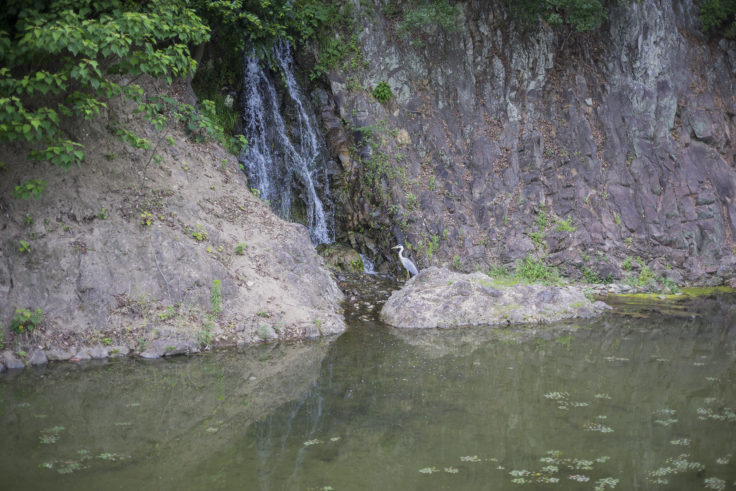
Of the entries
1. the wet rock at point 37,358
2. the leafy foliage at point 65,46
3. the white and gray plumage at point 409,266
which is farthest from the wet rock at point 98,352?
the white and gray plumage at point 409,266

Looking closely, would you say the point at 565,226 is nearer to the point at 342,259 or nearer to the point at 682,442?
the point at 342,259

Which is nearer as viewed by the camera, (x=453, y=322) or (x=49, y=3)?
(x=49, y=3)

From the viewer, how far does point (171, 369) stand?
8234mm

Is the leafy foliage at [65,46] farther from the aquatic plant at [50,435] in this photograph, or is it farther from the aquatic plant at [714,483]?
the aquatic plant at [714,483]

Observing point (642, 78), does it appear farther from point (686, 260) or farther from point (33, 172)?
point (33, 172)

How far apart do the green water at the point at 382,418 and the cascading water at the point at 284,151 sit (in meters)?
6.15

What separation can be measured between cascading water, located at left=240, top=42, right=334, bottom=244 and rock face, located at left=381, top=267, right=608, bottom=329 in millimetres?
4143

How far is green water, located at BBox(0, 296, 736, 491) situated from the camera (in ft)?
16.6

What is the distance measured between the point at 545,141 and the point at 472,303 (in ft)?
26.1

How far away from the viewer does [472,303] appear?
11.5m

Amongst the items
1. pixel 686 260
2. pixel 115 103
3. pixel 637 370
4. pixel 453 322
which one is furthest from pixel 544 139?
pixel 115 103


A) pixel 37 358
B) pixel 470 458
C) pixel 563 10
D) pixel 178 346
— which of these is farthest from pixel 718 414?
pixel 563 10

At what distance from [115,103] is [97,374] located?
5896 mm

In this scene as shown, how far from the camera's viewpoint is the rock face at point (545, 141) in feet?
51.1
